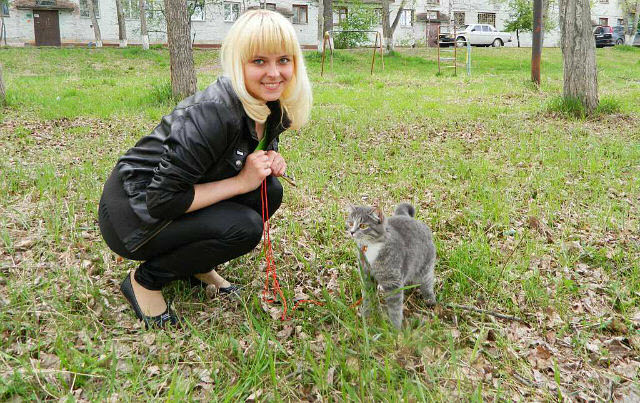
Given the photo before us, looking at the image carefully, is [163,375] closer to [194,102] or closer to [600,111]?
[194,102]

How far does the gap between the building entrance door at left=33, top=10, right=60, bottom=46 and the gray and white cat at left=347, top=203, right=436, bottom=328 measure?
38309 mm

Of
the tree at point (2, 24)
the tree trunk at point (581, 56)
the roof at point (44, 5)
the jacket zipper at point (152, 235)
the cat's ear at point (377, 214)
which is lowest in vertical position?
the jacket zipper at point (152, 235)

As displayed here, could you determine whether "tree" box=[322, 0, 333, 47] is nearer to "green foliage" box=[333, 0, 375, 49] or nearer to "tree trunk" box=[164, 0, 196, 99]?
"green foliage" box=[333, 0, 375, 49]

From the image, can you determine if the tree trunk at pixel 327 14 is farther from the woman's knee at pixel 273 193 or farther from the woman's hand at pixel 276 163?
the woman's hand at pixel 276 163

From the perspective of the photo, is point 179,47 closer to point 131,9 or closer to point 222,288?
point 222,288

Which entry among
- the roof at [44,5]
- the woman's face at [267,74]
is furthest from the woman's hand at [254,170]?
the roof at [44,5]

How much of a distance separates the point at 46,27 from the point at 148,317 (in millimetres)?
38040

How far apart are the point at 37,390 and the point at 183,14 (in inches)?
339

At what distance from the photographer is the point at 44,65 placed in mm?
20875

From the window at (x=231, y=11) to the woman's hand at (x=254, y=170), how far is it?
37.1 m

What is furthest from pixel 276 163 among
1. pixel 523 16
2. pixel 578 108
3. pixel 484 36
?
pixel 523 16

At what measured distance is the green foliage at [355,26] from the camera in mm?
30828

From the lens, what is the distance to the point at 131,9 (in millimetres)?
33844

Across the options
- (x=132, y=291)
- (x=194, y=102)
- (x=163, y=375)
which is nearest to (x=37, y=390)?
(x=163, y=375)
